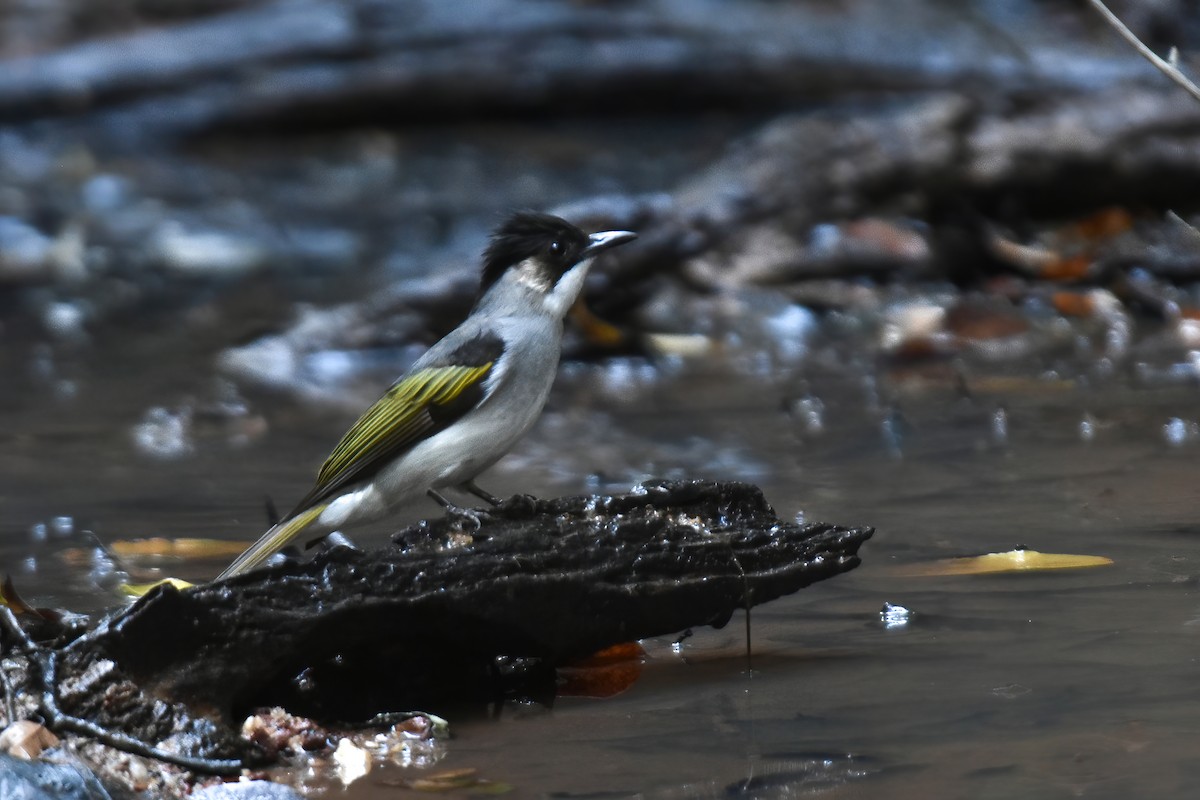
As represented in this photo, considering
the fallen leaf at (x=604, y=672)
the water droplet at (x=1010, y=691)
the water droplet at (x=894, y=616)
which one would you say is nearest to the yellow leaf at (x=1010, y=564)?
the water droplet at (x=894, y=616)

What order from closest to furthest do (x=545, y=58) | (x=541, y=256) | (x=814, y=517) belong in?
(x=814, y=517) < (x=541, y=256) < (x=545, y=58)

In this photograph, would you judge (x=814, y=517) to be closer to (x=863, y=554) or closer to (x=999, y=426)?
(x=863, y=554)

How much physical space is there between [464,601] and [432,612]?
0.07 metres

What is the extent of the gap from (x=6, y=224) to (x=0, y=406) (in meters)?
4.85

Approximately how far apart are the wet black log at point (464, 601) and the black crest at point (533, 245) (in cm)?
171

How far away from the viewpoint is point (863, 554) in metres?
5.00

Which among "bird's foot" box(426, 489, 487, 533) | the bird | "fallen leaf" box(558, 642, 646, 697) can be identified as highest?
the bird

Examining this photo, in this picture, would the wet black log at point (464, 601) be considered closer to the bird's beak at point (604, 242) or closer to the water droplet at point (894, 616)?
the water droplet at point (894, 616)

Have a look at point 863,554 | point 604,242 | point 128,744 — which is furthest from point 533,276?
point 128,744

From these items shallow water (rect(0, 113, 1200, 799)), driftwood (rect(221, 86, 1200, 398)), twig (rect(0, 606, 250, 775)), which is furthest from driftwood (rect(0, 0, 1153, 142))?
twig (rect(0, 606, 250, 775))

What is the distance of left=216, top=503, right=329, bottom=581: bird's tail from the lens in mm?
4676

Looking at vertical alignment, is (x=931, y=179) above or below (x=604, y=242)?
above

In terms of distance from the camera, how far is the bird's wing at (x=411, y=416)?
489 cm

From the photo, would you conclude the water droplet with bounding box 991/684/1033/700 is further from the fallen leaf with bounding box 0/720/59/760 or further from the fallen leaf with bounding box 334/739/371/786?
the fallen leaf with bounding box 0/720/59/760
